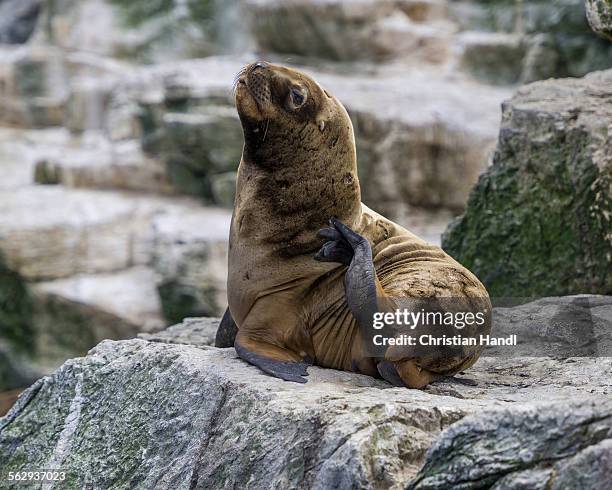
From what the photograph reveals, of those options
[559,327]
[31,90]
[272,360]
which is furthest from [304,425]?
[31,90]

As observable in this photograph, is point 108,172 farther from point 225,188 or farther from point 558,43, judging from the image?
point 558,43

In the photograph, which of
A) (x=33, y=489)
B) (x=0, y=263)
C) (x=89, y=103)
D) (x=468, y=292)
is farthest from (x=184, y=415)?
(x=89, y=103)

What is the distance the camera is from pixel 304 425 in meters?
3.74

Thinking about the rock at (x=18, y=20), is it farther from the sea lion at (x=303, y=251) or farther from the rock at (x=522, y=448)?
the rock at (x=522, y=448)

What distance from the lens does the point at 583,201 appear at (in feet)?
19.9

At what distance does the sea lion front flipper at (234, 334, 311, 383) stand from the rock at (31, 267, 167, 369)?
7.40 metres

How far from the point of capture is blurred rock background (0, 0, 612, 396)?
11.4 meters

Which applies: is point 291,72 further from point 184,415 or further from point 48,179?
point 48,179

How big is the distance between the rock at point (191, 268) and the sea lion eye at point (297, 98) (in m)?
6.84

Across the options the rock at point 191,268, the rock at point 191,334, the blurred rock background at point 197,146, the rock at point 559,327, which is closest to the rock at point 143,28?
the blurred rock background at point 197,146

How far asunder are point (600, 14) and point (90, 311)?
7908 mm

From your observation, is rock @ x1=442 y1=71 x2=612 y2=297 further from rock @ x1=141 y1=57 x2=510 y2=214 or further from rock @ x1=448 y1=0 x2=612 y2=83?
rock @ x1=448 y1=0 x2=612 y2=83

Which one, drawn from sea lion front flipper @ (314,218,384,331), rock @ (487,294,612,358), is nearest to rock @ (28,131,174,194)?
rock @ (487,294,612,358)

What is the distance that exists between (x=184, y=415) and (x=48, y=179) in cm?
1010
